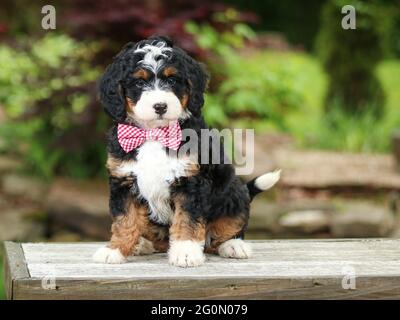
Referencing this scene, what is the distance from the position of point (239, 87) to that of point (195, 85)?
4.81 metres

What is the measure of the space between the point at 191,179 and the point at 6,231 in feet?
16.4

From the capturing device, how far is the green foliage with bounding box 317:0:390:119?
11.9 m

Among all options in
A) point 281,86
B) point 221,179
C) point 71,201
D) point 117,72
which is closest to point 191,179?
point 221,179

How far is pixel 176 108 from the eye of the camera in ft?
13.2

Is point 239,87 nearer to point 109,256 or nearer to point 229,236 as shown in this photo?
point 229,236

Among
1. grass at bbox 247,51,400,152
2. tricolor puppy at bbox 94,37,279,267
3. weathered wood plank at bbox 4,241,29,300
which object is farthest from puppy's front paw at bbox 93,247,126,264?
grass at bbox 247,51,400,152

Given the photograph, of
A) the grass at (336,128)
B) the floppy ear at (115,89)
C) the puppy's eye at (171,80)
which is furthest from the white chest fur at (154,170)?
the grass at (336,128)

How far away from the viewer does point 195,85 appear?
4.16 m

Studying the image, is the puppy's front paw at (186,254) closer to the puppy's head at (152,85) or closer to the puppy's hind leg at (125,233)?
the puppy's hind leg at (125,233)

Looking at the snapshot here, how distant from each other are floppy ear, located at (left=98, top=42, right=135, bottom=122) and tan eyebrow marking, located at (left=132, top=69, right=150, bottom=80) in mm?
71

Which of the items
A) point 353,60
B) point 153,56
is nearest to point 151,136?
point 153,56

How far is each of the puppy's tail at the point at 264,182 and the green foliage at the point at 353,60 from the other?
718 cm

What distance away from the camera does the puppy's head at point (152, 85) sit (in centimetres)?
400
